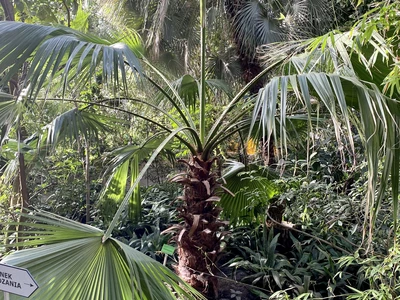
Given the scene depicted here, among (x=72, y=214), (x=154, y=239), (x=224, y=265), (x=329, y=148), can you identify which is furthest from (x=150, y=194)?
(x=329, y=148)

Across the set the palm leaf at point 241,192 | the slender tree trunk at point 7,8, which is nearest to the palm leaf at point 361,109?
the palm leaf at point 241,192

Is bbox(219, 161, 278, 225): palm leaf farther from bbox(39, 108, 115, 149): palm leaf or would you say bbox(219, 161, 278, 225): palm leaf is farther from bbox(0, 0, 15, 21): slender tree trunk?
bbox(0, 0, 15, 21): slender tree trunk

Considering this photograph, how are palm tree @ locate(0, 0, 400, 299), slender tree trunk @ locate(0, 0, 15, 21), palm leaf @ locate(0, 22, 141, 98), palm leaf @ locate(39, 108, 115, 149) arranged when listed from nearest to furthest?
palm tree @ locate(0, 0, 400, 299), palm leaf @ locate(0, 22, 141, 98), palm leaf @ locate(39, 108, 115, 149), slender tree trunk @ locate(0, 0, 15, 21)

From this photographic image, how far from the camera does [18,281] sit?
1.25 metres

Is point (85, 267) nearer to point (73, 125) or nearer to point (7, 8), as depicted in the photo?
point (73, 125)

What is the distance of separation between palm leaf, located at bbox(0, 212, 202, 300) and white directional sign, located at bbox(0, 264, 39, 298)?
60mm

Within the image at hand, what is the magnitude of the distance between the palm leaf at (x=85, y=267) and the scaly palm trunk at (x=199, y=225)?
942 mm

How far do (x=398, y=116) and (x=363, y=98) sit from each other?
234 millimetres

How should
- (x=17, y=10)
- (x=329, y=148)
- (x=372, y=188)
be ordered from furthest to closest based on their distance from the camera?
(x=329, y=148)
(x=17, y=10)
(x=372, y=188)

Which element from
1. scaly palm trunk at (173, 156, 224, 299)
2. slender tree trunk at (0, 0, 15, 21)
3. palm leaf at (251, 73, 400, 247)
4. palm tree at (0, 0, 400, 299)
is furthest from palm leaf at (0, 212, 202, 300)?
slender tree trunk at (0, 0, 15, 21)

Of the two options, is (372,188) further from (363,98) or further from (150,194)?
(150,194)

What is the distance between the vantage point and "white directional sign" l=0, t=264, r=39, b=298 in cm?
125

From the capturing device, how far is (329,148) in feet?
14.1

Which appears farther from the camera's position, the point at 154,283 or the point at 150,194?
the point at 150,194
